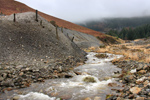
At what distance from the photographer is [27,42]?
1641 cm

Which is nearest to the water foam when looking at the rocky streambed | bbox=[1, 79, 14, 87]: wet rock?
the rocky streambed

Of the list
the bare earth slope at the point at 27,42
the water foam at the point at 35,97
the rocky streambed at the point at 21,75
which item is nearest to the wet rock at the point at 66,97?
the water foam at the point at 35,97

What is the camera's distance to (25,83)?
9.55m

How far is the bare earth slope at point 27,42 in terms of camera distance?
13453mm

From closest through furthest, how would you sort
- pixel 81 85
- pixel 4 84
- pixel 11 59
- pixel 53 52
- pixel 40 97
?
pixel 40 97, pixel 4 84, pixel 81 85, pixel 11 59, pixel 53 52

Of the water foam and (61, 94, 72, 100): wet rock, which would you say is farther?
(61, 94, 72, 100): wet rock

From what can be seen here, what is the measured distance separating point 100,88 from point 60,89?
124 inches

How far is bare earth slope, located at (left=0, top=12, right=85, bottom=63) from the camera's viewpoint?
13.5 m

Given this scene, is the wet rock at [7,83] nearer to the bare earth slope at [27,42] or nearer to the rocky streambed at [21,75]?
the rocky streambed at [21,75]

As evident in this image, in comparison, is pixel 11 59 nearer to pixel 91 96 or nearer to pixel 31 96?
pixel 31 96

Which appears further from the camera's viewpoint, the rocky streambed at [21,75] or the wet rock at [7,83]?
the rocky streambed at [21,75]

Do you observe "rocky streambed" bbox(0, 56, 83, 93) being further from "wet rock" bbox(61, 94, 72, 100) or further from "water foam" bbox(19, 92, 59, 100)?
"wet rock" bbox(61, 94, 72, 100)

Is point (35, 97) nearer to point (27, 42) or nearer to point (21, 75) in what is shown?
point (21, 75)

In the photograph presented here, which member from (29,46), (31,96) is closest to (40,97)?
(31,96)
